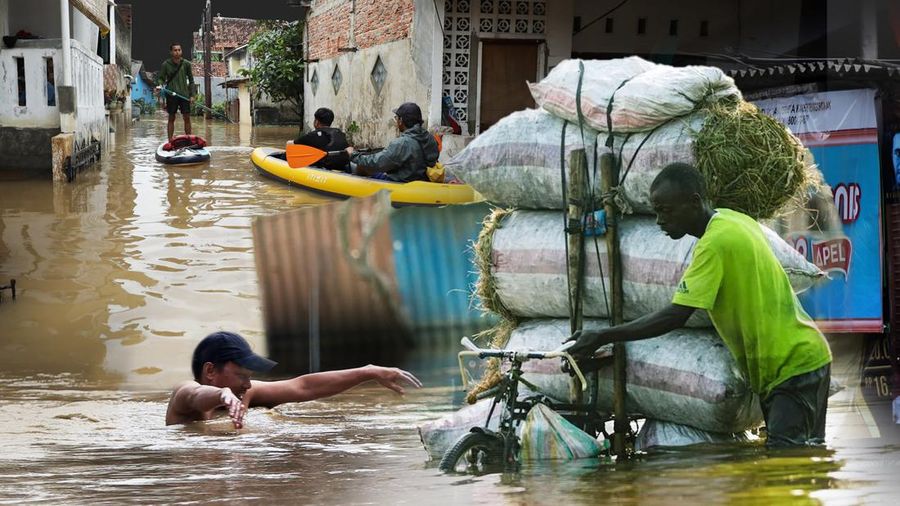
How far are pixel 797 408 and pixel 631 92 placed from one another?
1.42m

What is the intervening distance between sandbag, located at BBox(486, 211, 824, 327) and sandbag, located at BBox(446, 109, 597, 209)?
0.41 feet

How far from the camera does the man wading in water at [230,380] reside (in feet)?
15.8

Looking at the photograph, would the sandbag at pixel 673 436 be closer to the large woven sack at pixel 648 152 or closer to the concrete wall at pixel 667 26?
the large woven sack at pixel 648 152

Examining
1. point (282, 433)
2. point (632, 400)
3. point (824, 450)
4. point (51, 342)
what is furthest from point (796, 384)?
point (51, 342)

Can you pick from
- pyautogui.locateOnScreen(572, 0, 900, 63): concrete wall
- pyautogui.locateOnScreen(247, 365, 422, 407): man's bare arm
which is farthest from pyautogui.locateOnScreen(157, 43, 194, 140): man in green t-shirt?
pyautogui.locateOnScreen(247, 365, 422, 407): man's bare arm

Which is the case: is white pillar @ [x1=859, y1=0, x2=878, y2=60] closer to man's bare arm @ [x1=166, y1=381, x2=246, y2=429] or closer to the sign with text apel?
the sign with text apel

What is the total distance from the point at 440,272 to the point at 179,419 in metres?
2.41

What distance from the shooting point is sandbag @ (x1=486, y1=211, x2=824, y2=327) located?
4172 millimetres

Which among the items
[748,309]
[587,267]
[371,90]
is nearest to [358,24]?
[371,90]

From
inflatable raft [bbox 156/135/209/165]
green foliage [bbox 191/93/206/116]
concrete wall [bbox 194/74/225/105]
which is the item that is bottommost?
inflatable raft [bbox 156/135/209/165]

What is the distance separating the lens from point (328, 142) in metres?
16.0

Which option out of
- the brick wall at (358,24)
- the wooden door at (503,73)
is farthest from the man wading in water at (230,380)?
the brick wall at (358,24)

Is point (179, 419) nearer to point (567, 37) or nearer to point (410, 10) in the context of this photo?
point (567, 37)

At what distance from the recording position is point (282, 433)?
5316 millimetres
